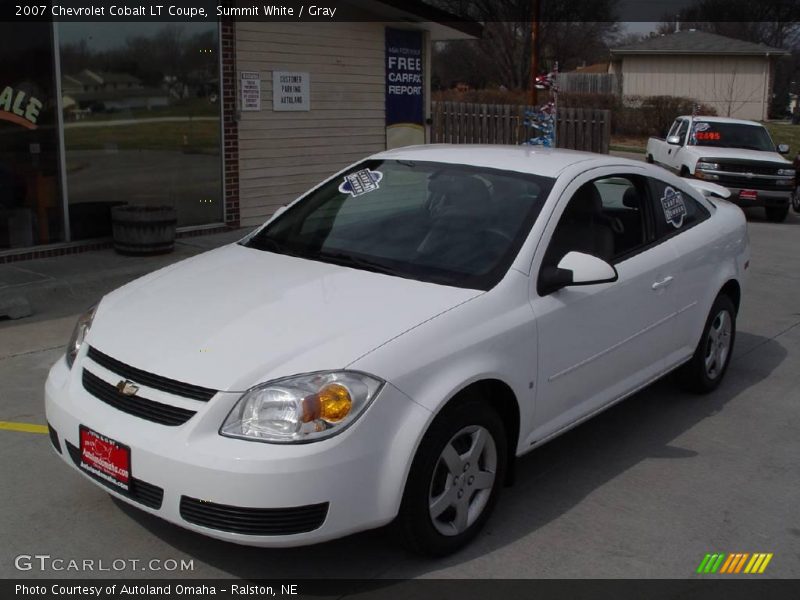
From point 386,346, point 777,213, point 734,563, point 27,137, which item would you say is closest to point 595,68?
point 777,213

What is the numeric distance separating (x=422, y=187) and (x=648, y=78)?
4242 centimetres

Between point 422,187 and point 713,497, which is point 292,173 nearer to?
point 422,187

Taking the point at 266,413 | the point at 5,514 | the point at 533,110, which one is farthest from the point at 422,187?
the point at 533,110

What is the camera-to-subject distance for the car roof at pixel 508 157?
4914 millimetres

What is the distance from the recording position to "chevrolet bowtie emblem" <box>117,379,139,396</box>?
362 cm

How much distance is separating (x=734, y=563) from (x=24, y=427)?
3.81 m

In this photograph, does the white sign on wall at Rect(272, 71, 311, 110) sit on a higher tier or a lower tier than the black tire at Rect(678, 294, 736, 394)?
higher

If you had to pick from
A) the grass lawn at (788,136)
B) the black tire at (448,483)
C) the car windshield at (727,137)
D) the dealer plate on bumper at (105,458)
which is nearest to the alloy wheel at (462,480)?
the black tire at (448,483)

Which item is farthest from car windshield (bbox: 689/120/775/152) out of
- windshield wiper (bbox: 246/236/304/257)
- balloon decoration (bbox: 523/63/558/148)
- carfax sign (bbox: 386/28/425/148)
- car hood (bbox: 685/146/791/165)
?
windshield wiper (bbox: 246/236/304/257)

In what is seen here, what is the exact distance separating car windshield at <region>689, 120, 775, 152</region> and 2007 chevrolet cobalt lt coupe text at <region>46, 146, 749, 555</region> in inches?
477

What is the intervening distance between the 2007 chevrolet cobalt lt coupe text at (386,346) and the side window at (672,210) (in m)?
0.03

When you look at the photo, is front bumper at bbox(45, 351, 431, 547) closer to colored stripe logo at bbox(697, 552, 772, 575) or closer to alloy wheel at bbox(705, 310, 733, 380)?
colored stripe logo at bbox(697, 552, 772, 575)

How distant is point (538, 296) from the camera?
4285mm

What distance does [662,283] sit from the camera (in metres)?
5.24
